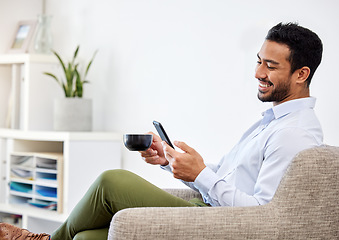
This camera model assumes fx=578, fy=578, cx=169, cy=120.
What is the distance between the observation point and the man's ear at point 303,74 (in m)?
2.03

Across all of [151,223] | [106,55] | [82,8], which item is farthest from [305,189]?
[82,8]

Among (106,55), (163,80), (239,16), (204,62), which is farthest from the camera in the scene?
(106,55)

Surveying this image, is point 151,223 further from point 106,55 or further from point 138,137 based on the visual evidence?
point 106,55

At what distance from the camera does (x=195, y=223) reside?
1.63 metres

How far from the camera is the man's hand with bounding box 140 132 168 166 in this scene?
229 centimetres

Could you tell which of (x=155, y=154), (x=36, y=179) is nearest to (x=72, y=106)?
(x=36, y=179)

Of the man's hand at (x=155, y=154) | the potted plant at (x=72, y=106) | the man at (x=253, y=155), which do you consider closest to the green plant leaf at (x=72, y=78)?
the potted plant at (x=72, y=106)

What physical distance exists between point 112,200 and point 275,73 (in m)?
0.72

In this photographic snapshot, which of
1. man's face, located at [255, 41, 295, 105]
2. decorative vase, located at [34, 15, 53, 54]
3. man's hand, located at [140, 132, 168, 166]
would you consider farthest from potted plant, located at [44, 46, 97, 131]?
man's face, located at [255, 41, 295, 105]

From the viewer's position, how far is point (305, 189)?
A: 1693 millimetres

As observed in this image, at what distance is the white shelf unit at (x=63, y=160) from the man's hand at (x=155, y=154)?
1.33 m

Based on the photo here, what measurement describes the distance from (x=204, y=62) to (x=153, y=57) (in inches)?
18.1

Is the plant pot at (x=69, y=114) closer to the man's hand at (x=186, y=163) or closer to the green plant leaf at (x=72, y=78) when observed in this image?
the green plant leaf at (x=72, y=78)

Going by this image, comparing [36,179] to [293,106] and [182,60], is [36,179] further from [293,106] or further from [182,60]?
[293,106]
